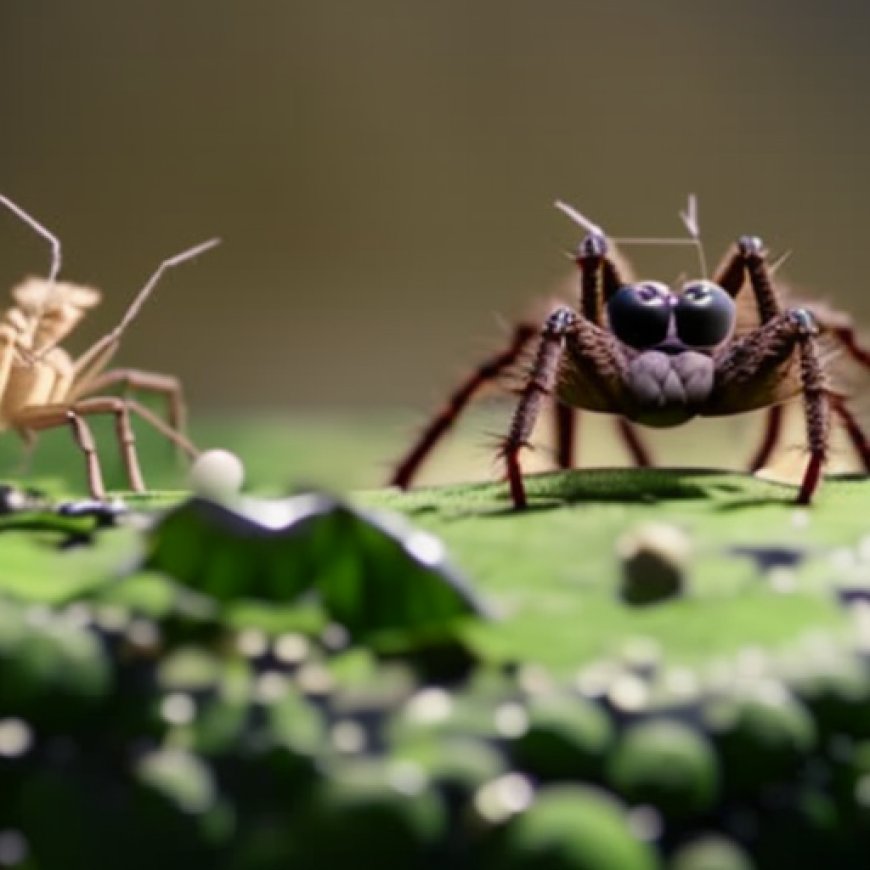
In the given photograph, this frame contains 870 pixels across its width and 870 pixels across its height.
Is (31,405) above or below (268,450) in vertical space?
above

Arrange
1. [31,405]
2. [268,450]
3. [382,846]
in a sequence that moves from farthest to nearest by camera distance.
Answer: [268,450] → [31,405] → [382,846]

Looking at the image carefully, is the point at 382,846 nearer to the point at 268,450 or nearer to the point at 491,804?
the point at 491,804

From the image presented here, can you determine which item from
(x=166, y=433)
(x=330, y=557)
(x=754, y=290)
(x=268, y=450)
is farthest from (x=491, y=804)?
(x=268, y=450)

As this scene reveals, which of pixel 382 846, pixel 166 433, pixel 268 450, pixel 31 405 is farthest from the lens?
pixel 268 450

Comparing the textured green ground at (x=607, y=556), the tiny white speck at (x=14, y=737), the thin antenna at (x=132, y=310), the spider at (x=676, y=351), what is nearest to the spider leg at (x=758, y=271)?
the spider at (x=676, y=351)

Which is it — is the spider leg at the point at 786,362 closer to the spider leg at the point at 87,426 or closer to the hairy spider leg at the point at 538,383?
the hairy spider leg at the point at 538,383

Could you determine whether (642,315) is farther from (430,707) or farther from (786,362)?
(430,707)

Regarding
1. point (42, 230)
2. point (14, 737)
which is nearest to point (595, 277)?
point (42, 230)
